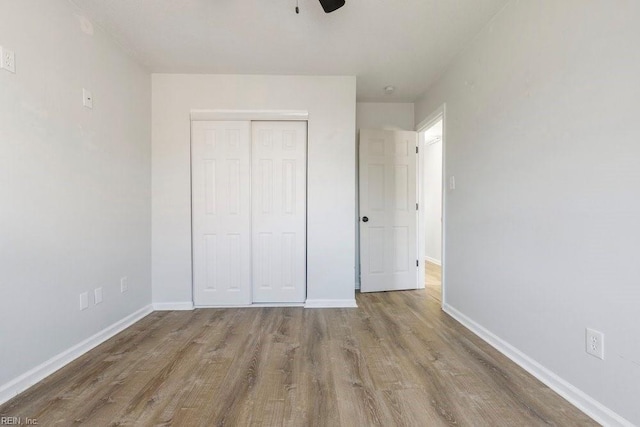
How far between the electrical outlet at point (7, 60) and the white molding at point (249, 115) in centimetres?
138

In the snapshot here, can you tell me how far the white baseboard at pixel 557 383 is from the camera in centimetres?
129

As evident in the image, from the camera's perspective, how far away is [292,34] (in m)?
2.22

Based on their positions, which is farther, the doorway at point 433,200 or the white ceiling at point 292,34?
the doorway at point 433,200

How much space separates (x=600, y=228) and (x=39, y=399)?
3.02m

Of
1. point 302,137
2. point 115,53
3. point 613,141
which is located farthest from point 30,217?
point 613,141

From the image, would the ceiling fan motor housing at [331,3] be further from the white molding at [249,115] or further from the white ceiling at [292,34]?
the white molding at [249,115]

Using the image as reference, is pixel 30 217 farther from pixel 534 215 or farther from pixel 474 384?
pixel 534 215

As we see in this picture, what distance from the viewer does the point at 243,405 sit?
1.44m

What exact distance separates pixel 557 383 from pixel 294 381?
149 centimetres

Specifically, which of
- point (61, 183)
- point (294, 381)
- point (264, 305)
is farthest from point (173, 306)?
point (294, 381)

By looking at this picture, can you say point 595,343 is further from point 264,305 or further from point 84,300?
point 84,300

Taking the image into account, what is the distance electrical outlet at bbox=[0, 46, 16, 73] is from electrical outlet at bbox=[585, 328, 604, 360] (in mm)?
3354

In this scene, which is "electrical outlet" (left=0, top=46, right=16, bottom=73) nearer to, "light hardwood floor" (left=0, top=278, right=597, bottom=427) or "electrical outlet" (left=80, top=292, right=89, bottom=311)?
"electrical outlet" (left=80, top=292, right=89, bottom=311)

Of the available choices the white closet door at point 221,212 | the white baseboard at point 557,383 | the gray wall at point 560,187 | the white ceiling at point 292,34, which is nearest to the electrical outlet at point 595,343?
the gray wall at point 560,187
